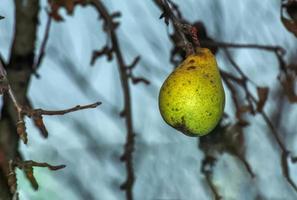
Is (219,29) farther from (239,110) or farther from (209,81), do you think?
(209,81)

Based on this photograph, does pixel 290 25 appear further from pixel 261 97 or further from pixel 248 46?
pixel 261 97

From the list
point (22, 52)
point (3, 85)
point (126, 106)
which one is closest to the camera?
point (3, 85)

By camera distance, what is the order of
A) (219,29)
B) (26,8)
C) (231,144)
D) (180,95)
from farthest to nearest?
(219,29) → (231,144) → (26,8) → (180,95)

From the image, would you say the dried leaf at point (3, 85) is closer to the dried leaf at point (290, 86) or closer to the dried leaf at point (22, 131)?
the dried leaf at point (22, 131)

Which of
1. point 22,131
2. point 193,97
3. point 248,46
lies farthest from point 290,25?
point 22,131

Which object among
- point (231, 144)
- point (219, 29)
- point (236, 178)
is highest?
point (231, 144)

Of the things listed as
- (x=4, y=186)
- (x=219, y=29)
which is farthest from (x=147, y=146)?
(x=4, y=186)

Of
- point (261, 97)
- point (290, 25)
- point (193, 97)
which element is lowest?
point (261, 97)

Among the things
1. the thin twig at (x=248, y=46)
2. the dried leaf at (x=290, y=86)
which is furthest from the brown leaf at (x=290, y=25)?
the dried leaf at (x=290, y=86)
